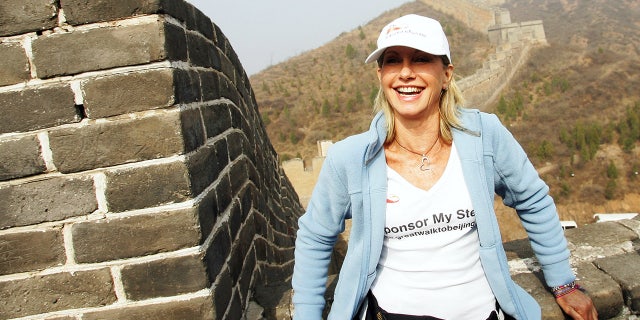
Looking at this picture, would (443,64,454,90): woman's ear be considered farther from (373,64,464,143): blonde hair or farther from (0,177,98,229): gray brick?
(0,177,98,229): gray brick

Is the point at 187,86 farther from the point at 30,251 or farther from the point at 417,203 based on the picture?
the point at 417,203

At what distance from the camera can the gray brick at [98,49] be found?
1386mm

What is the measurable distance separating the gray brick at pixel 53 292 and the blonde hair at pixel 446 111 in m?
1.17

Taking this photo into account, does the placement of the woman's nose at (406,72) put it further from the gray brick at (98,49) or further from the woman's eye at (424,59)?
the gray brick at (98,49)

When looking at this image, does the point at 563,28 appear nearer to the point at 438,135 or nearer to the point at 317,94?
the point at 317,94

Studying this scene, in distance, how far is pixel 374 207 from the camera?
162 cm

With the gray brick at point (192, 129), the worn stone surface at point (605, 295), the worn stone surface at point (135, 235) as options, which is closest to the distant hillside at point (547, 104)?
the worn stone surface at point (605, 295)

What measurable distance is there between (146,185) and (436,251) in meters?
1.06

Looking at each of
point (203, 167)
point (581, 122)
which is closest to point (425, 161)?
point (203, 167)

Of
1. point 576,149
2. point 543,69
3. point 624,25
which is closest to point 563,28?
point 624,25

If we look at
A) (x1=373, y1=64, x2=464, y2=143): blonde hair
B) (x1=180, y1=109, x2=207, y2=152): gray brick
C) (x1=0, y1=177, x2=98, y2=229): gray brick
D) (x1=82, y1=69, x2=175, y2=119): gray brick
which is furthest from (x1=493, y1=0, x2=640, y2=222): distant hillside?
(x1=0, y1=177, x2=98, y2=229): gray brick

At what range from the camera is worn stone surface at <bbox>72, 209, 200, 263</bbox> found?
1441 millimetres

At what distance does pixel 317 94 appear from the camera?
31594 millimetres

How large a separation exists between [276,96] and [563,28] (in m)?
38.4
